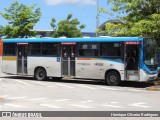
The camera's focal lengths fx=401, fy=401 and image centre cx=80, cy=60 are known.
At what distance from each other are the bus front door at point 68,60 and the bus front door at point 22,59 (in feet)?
9.89

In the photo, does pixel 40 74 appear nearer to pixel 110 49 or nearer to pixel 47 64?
pixel 47 64

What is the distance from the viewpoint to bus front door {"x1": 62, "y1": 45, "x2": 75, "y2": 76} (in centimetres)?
2361

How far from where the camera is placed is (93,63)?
74.7 feet

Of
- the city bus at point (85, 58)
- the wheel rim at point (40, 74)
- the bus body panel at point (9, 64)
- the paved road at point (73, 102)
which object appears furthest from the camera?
the bus body panel at point (9, 64)

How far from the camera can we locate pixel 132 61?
69.8 ft

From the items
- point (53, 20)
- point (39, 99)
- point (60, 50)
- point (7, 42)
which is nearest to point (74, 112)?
point (39, 99)

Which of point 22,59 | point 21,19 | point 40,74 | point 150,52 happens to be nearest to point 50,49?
point 40,74

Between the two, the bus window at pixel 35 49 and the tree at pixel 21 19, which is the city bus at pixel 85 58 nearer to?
the bus window at pixel 35 49

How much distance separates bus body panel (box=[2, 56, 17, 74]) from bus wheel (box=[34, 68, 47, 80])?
1.52 metres

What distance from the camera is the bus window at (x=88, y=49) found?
74.6 feet

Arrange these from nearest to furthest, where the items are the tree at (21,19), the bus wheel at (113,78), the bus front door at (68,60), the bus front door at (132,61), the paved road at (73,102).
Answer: the paved road at (73,102) < the bus front door at (132,61) < the bus wheel at (113,78) < the bus front door at (68,60) < the tree at (21,19)

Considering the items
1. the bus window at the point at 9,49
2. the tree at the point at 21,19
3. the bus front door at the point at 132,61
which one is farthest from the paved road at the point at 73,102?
the tree at the point at 21,19

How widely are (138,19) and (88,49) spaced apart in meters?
4.24

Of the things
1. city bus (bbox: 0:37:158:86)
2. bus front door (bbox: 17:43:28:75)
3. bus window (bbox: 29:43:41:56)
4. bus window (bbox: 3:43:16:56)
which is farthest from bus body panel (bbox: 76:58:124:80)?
bus window (bbox: 3:43:16:56)
